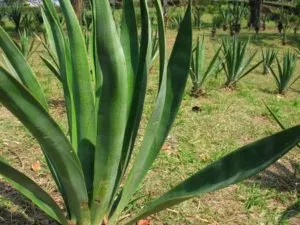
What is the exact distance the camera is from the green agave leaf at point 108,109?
111 centimetres

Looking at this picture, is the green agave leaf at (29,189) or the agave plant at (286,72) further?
the agave plant at (286,72)

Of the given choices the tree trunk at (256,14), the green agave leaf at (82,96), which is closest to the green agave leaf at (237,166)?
the green agave leaf at (82,96)

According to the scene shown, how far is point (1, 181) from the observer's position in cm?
225

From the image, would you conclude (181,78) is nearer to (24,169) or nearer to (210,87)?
(24,169)

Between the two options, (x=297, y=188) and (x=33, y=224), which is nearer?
(x=33, y=224)

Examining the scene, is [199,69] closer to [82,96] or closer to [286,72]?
[286,72]

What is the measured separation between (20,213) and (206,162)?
3.96 feet

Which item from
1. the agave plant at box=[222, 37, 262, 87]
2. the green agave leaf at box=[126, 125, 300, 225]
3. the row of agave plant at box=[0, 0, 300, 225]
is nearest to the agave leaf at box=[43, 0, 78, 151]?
the row of agave plant at box=[0, 0, 300, 225]

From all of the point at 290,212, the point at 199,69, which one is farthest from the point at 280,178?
the point at 199,69

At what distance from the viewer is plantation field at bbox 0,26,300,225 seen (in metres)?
2.01

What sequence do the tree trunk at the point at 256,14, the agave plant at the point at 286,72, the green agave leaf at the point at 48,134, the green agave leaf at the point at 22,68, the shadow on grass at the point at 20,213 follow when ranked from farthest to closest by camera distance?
the tree trunk at the point at 256,14, the agave plant at the point at 286,72, the shadow on grass at the point at 20,213, the green agave leaf at the point at 22,68, the green agave leaf at the point at 48,134

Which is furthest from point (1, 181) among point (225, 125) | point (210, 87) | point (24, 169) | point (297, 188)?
point (210, 87)

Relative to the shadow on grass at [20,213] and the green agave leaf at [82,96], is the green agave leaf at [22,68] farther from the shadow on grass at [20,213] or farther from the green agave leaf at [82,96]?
the shadow on grass at [20,213]

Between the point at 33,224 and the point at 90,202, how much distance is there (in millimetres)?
548
